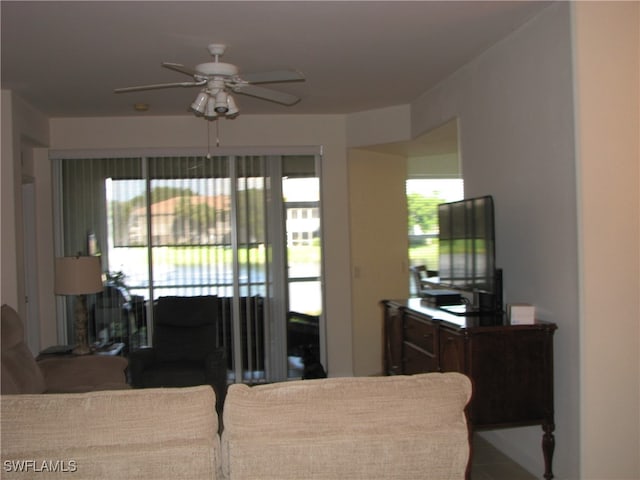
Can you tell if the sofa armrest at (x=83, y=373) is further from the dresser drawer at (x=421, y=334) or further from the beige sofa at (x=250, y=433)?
the beige sofa at (x=250, y=433)

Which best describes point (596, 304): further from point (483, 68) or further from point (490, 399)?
point (483, 68)

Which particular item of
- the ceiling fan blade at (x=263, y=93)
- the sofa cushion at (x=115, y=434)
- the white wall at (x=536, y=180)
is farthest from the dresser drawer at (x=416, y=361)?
the sofa cushion at (x=115, y=434)

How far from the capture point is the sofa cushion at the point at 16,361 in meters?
3.47

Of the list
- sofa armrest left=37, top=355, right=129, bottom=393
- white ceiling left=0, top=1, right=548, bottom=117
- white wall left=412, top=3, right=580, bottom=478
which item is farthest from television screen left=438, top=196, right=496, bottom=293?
sofa armrest left=37, top=355, right=129, bottom=393

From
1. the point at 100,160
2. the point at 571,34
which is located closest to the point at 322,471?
the point at 571,34

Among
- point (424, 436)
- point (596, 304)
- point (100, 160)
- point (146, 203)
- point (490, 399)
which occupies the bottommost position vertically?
point (490, 399)

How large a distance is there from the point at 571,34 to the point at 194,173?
3895 mm

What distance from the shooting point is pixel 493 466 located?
3684 millimetres

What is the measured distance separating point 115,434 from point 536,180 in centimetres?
259

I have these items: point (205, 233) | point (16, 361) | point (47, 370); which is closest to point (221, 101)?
point (16, 361)

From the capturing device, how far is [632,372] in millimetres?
3025

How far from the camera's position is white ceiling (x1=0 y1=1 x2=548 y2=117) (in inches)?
123
